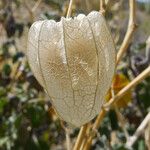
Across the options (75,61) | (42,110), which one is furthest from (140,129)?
(75,61)

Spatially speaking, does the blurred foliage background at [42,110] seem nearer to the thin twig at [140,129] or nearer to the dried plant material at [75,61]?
the thin twig at [140,129]

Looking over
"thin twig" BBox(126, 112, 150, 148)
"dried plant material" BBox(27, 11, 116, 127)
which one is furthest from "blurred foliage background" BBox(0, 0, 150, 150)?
"dried plant material" BBox(27, 11, 116, 127)

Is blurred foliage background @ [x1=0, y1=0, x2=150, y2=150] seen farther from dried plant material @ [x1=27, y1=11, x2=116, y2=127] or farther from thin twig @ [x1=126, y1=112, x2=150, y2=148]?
dried plant material @ [x1=27, y1=11, x2=116, y2=127]

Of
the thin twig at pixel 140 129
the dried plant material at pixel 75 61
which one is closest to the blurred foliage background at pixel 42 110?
the thin twig at pixel 140 129

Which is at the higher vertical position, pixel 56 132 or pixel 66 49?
pixel 66 49

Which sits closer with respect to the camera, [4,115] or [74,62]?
[74,62]

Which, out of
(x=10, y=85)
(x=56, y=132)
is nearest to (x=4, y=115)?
(x=10, y=85)

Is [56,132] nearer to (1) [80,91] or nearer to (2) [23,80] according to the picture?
(2) [23,80]

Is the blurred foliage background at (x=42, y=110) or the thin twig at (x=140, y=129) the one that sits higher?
the thin twig at (x=140, y=129)
